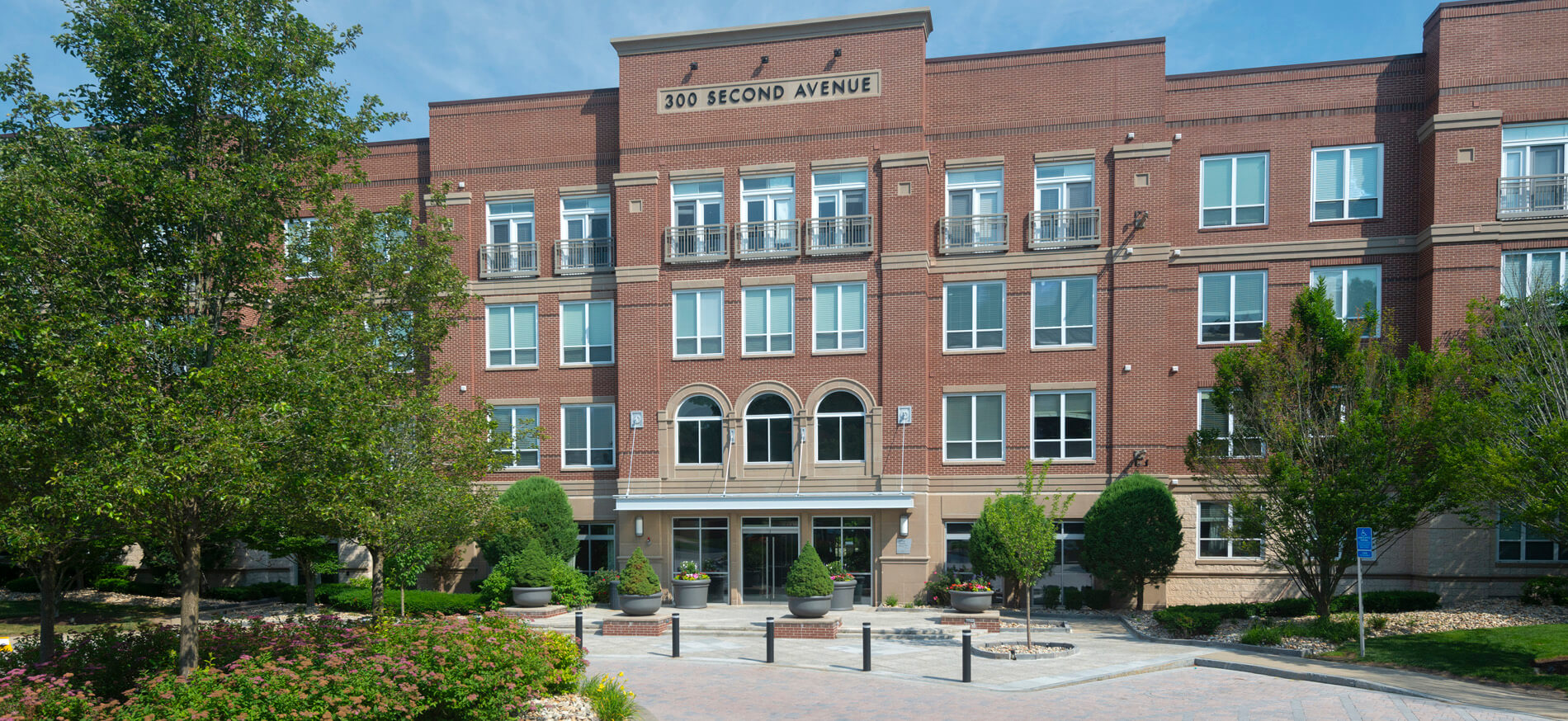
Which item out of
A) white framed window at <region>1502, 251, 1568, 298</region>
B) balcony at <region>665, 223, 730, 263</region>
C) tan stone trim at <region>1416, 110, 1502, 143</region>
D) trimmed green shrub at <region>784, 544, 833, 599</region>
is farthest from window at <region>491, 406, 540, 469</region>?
white framed window at <region>1502, 251, 1568, 298</region>

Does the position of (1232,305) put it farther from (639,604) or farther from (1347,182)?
(639,604)

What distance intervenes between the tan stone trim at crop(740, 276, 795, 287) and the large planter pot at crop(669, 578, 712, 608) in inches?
316

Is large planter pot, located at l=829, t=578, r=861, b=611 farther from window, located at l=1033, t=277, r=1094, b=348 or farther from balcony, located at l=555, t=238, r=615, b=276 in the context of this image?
balcony, located at l=555, t=238, r=615, b=276

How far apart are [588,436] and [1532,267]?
24248 millimetres

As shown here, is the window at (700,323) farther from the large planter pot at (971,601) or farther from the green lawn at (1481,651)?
the green lawn at (1481,651)

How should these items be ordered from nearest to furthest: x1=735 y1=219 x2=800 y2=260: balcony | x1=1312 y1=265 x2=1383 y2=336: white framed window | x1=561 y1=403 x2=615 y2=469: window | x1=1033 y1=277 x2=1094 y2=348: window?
x1=1312 y1=265 x2=1383 y2=336: white framed window
x1=1033 y1=277 x2=1094 y2=348: window
x1=735 y1=219 x2=800 y2=260: balcony
x1=561 y1=403 x2=615 y2=469: window

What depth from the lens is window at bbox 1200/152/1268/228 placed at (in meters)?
26.9

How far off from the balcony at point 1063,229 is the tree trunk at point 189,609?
21.1 m

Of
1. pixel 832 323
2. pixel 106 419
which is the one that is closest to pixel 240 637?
pixel 106 419

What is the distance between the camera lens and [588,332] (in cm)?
2967

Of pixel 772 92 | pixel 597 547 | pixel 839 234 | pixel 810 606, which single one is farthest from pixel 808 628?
pixel 772 92

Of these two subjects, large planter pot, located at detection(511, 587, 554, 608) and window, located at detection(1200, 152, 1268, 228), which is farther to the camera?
window, located at detection(1200, 152, 1268, 228)

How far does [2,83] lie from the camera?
11523 millimetres

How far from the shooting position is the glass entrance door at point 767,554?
27672mm
